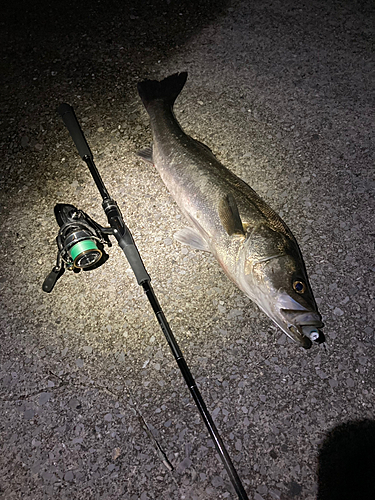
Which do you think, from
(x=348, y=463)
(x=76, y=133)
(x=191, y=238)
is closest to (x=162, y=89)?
(x=76, y=133)

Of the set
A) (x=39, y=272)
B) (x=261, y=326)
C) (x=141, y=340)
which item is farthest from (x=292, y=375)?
(x=39, y=272)

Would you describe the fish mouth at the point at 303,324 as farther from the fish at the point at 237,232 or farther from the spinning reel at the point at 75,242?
the spinning reel at the point at 75,242

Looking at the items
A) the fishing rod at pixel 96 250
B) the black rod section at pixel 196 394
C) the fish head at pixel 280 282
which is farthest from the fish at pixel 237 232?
the black rod section at pixel 196 394

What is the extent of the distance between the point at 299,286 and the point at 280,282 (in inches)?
4.9

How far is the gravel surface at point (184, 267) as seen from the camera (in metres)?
2.28

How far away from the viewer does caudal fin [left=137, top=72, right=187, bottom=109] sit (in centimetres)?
317

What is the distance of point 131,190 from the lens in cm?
306

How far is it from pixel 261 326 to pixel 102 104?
8.33 ft

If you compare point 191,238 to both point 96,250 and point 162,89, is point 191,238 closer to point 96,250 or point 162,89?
point 96,250

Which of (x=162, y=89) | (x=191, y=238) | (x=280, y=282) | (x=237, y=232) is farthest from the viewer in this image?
(x=162, y=89)

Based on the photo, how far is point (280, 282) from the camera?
2.23m

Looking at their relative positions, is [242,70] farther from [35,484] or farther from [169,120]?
[35,484]

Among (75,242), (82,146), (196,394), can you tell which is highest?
(82,146)

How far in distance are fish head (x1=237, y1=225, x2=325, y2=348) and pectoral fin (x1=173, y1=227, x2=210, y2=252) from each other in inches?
15.4
